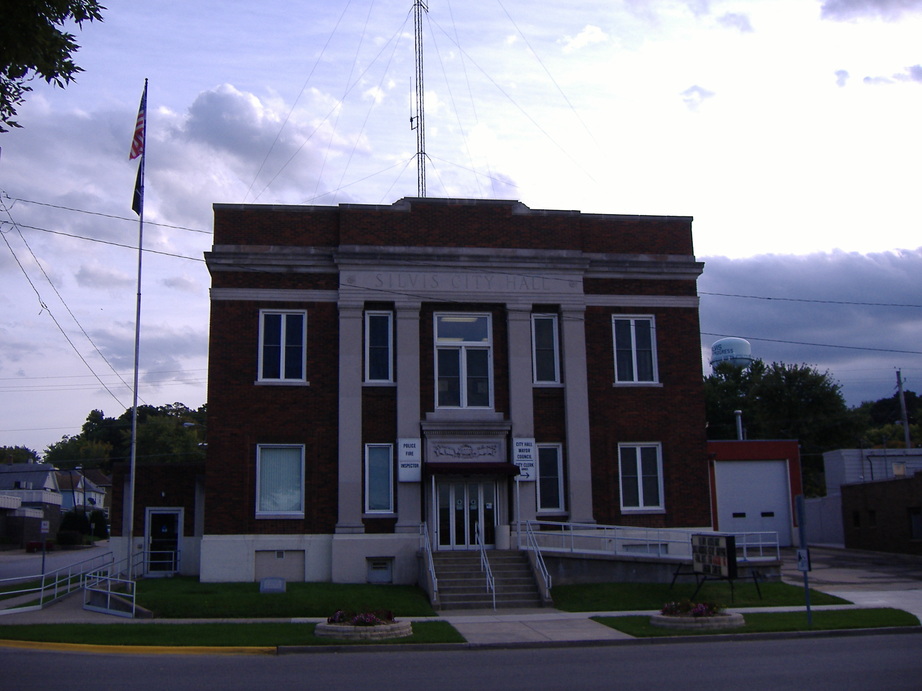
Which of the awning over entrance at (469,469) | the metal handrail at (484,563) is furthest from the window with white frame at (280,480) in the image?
the metal handrail at (484,563)

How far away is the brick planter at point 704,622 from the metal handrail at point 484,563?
5411mm

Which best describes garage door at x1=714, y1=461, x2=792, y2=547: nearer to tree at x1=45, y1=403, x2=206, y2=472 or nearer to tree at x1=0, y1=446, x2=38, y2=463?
tree at x1=45, y1=403, x2=206, y2=472

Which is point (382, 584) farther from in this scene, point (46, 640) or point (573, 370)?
point (46, 640)

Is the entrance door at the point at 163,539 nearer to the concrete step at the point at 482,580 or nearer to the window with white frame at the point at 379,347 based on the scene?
the window with white frame at the point at 379,347

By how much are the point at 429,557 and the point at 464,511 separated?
306 cm

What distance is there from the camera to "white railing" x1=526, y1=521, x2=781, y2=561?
25.8 m

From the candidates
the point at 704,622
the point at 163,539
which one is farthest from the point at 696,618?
the point at 163,539

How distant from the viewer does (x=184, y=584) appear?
1003 inches

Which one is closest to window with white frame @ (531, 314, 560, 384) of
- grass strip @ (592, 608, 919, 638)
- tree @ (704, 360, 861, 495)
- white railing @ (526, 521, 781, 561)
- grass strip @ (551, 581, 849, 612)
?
white railing @ (526, 521, 781, 561)

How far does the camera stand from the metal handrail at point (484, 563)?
23703 millimetres

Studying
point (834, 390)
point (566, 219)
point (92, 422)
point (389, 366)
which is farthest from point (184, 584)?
point (92, 422)

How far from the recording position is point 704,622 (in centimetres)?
1869

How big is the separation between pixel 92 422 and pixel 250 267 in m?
123

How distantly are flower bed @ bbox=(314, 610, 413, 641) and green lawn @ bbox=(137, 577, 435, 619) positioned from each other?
68.2 inches
